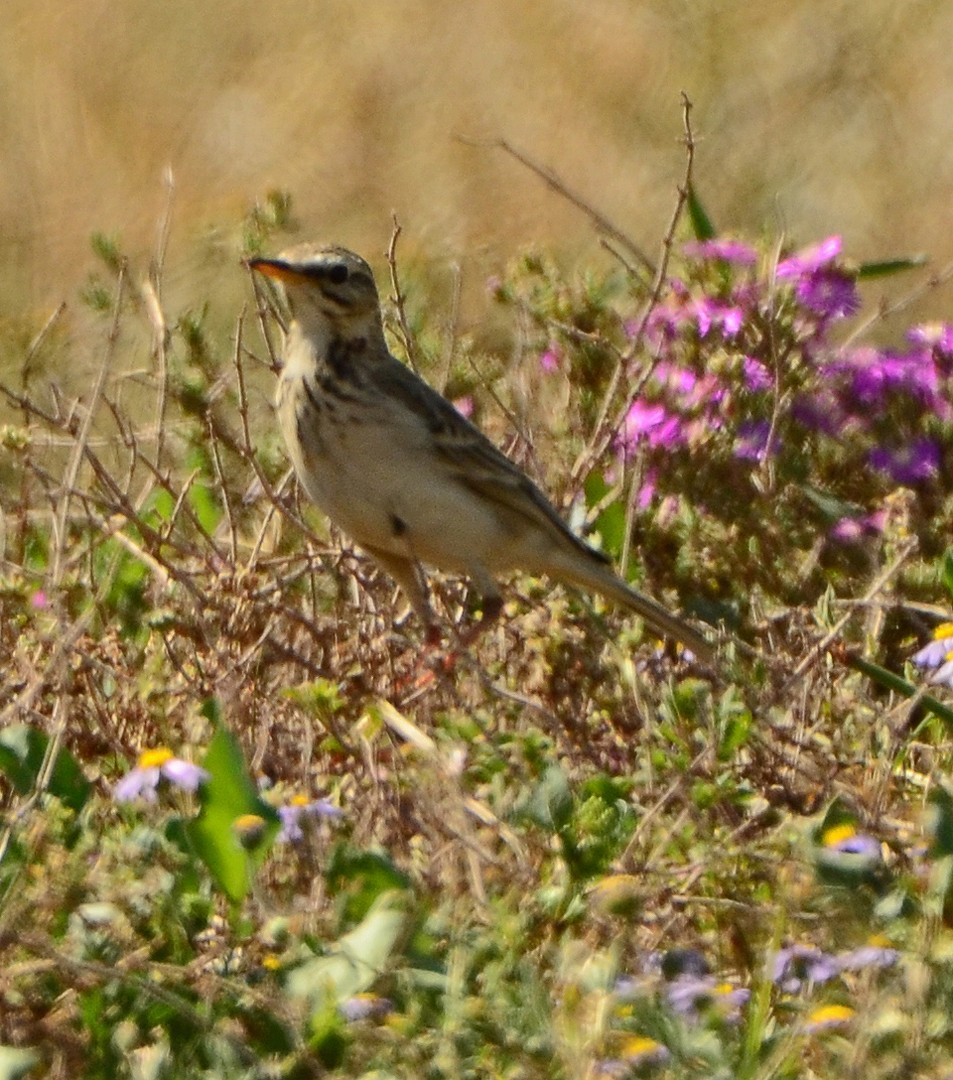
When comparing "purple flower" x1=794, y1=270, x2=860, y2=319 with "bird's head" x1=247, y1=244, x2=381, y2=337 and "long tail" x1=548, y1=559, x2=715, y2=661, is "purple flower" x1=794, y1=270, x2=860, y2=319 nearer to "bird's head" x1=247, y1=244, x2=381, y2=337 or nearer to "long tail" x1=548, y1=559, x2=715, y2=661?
Answer: "long tail" x1=548, y1=559, x2=715, y2=661

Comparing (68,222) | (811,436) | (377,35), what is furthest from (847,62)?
(811,436)

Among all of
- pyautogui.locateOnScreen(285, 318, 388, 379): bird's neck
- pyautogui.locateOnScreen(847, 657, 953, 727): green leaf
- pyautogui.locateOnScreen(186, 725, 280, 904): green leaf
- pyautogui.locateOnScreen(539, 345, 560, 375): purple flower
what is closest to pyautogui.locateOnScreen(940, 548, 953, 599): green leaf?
pyautogui.locateOnScreen(847, 657, 953, 727): green leaf

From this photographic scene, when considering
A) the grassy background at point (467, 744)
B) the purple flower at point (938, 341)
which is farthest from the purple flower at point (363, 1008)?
the purple flower at point (938, 341)

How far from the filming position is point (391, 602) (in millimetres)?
5996

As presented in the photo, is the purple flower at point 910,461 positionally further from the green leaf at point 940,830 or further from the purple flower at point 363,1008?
the purple flower at point 363,1008

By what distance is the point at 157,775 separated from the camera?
3713mm

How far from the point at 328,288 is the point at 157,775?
2430mm

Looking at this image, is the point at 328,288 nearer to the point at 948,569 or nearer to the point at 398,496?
the point at 398,496

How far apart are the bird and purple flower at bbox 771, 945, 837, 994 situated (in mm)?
2185

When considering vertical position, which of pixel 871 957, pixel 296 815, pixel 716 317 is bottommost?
pixel 871 957

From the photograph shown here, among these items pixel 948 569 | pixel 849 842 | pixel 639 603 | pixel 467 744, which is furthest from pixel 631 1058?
pixel 639 603

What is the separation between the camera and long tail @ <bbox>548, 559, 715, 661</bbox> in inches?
213

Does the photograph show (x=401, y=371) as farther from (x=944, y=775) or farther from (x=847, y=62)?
(x=847, y=62)

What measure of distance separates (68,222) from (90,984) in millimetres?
Answer: 9398
